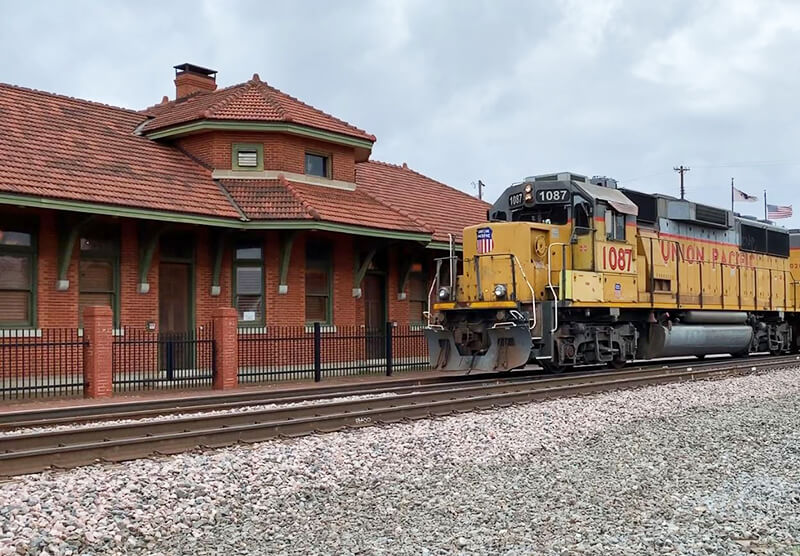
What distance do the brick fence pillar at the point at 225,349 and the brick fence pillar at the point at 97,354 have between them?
2130 millimetres

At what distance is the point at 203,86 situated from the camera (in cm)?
2489

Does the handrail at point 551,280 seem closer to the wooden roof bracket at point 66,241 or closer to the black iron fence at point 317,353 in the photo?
the black iron fence at point 317,353

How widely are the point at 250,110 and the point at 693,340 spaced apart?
11.7 meters

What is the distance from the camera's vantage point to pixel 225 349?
51.8 feet

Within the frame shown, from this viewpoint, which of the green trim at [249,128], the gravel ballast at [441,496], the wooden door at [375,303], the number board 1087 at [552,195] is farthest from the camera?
the wooden door at [375,303]

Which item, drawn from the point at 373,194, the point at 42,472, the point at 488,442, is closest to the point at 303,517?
the point at 42,472

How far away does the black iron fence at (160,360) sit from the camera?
50.4 ft

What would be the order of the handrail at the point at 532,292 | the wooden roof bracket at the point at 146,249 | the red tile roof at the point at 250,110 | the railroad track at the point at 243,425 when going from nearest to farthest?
the railroad track at the point at 243,425, the handrail at the point at 532,292, the wooden roof bracket at the point at 146,249, the red tile roof at the point at 250,110

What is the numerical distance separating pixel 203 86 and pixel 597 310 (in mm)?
14438

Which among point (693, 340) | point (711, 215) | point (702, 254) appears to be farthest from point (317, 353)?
point (711, 215)

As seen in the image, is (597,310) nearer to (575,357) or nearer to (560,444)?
(575,357)

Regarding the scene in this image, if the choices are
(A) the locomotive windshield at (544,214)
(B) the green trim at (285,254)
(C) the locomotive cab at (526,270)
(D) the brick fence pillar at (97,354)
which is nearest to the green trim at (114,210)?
(B) the green trim at (285,254)

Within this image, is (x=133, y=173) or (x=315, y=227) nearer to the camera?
(x=133, y=173)

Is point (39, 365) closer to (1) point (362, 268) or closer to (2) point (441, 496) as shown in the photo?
(1) point (362, 268)
